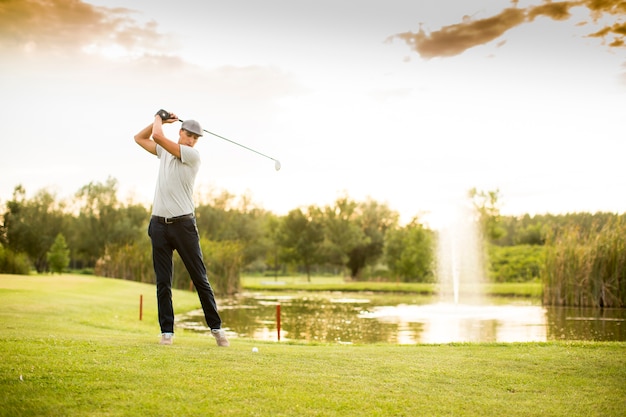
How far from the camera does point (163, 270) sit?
279 inches

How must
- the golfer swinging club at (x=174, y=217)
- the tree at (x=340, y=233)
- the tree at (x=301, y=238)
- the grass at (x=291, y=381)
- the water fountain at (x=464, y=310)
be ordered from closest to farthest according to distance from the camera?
the grass at (x=291, y=381), the golfer swinging club at (x=174, y=217), the water fountain at (x=464, y=310), the tree at (x=340, y=233), the tree at (x=301, y=238)

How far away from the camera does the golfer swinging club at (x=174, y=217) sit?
6.90m

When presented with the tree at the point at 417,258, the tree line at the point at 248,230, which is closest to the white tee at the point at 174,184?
the tree at the point at 417,258

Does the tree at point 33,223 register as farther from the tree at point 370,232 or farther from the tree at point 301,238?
the tree at point 370,232

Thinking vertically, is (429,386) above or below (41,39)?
below

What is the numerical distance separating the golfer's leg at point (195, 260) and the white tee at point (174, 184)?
7.7 inches

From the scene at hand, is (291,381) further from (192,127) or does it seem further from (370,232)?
(370,232)

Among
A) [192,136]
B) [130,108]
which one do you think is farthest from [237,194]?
[192,136]

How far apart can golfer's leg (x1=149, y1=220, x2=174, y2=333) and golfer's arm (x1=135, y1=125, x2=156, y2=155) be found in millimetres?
901

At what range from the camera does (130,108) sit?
2383 cm

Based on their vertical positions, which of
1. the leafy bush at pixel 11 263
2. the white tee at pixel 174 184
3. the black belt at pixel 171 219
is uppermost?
the white tee at pixel 174 184

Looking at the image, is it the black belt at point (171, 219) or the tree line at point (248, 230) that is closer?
the black belt at point (171, 219)

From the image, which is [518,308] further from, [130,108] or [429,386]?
[429,386]

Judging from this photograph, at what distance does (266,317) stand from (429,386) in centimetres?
1512
